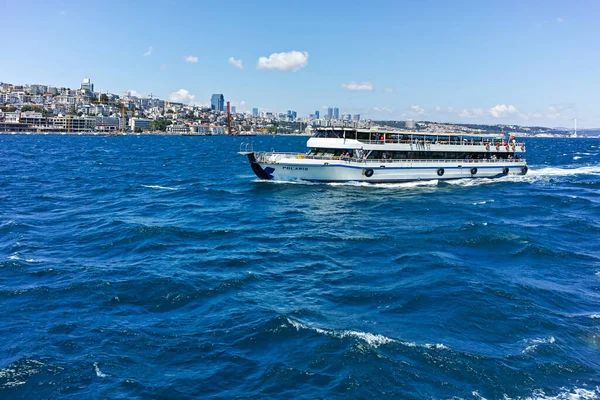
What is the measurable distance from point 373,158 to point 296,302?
34288mm

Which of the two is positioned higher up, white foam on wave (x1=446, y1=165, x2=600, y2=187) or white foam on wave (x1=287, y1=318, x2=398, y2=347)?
white foam on wave (x1=446, y1=165, x2=600, y2=187)

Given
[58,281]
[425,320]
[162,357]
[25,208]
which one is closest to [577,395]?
[425,320]

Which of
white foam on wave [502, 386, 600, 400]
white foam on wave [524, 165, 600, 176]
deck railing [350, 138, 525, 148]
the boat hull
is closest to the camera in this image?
white foam on wave [502, 386, 600, 400]

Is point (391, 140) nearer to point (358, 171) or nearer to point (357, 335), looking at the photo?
point (358, 171)

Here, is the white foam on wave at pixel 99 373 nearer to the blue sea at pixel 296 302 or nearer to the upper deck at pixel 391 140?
the blue sea at pixel 296 302

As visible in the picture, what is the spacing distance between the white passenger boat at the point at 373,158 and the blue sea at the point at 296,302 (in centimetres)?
1101

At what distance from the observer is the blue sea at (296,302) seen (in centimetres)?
1266

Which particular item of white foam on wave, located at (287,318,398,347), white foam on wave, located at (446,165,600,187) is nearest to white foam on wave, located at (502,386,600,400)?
white foam on wave, located at (287,318,398,347)

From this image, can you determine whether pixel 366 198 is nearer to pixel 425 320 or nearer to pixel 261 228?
pixel 261 228

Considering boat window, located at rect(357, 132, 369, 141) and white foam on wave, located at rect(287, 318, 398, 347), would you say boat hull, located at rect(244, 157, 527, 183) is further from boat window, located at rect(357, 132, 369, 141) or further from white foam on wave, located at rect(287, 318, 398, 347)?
white foam on wave, located at rect(287, 318, 398, 347)

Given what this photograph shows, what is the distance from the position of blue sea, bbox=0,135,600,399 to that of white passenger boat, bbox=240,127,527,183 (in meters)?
11.0

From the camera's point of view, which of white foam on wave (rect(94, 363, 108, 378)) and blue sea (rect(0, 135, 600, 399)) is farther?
blue sea (rect(0, 135, 600, 399))

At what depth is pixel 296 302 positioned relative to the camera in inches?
705

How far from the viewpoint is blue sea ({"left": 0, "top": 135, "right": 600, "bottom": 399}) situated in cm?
1266
